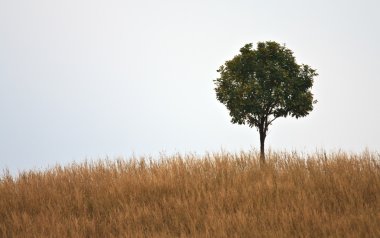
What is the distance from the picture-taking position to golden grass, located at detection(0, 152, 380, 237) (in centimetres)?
923

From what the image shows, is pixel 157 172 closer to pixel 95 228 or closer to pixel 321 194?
pixel 95 228

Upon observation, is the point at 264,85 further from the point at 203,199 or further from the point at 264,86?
the point at 203,199

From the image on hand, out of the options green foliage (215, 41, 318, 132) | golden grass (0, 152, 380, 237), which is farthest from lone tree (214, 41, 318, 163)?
golden grass (0, 152, 380, 237)

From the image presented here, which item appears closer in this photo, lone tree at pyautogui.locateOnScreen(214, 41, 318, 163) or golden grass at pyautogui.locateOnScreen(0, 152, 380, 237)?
golden grass at pyautogui.locateOnScreen(0, 152, 380, 237)

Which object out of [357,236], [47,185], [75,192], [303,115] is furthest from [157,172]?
[303,115]

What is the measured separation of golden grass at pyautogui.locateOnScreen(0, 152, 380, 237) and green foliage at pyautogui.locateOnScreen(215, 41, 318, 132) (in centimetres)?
1936

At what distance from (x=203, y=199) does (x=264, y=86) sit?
929 inches

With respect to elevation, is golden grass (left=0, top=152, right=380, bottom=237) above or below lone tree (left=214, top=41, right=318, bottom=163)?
below

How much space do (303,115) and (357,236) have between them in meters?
26.6

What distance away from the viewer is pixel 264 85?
3347 cm

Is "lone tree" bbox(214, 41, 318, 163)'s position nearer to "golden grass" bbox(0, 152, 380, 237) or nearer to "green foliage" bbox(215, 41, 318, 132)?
"green foliage" bbox(215, 41, 318, 132)

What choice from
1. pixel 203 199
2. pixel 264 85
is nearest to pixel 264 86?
pixel 264 85

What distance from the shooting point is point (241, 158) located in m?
13.7

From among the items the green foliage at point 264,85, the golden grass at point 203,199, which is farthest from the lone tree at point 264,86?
the golden grass at point 203,199
